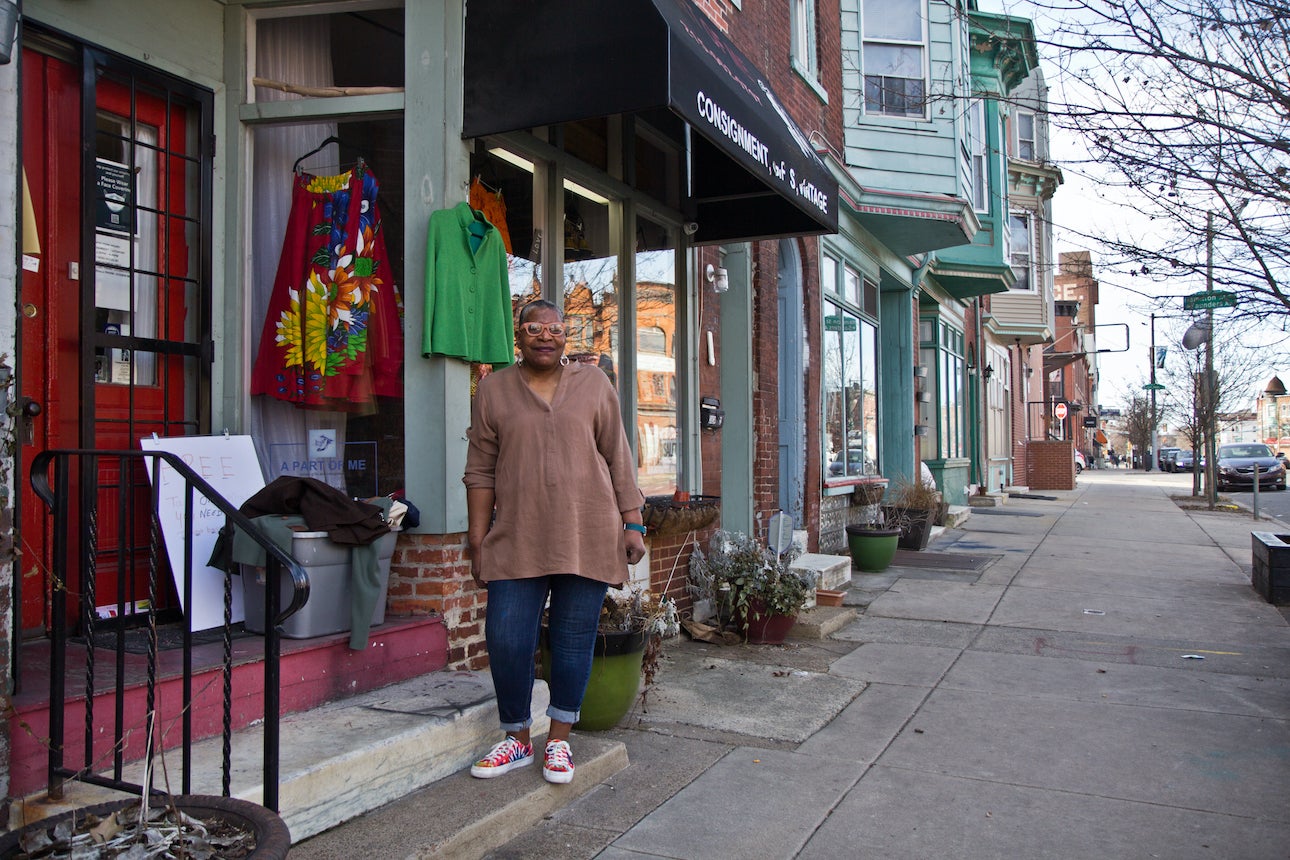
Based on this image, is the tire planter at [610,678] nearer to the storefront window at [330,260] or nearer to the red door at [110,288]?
the storefront window at [330,260]

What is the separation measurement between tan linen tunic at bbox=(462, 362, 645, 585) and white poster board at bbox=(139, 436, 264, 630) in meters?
1.28

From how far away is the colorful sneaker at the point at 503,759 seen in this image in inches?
139

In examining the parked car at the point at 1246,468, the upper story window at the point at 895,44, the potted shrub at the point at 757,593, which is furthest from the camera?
the parked car at the point at 1246,468

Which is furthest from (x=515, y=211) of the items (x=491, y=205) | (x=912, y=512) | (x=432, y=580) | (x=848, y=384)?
(x=912, y=512)

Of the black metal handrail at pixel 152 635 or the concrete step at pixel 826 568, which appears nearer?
the black metal handrail at pixel 152 635

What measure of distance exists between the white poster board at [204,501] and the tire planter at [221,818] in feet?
5.25

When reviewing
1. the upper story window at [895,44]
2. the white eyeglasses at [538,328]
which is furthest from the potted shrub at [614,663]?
the upper story window at [895,44]

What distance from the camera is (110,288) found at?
4.09 m

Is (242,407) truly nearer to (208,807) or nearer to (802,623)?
(208,807)

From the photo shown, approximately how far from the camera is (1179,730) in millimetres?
4734

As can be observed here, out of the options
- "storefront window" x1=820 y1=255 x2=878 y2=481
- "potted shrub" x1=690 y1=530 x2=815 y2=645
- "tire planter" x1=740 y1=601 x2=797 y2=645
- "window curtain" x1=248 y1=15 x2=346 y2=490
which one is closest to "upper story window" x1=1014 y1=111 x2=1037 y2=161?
"storefront window" x1=820 y1=255 x2=878 y2=481

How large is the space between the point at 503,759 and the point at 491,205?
9.49 ft

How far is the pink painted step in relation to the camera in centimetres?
283

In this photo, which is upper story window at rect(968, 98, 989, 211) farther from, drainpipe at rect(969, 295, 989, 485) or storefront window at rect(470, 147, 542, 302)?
A: storefront window at rect(470, 147, 542, 302)
